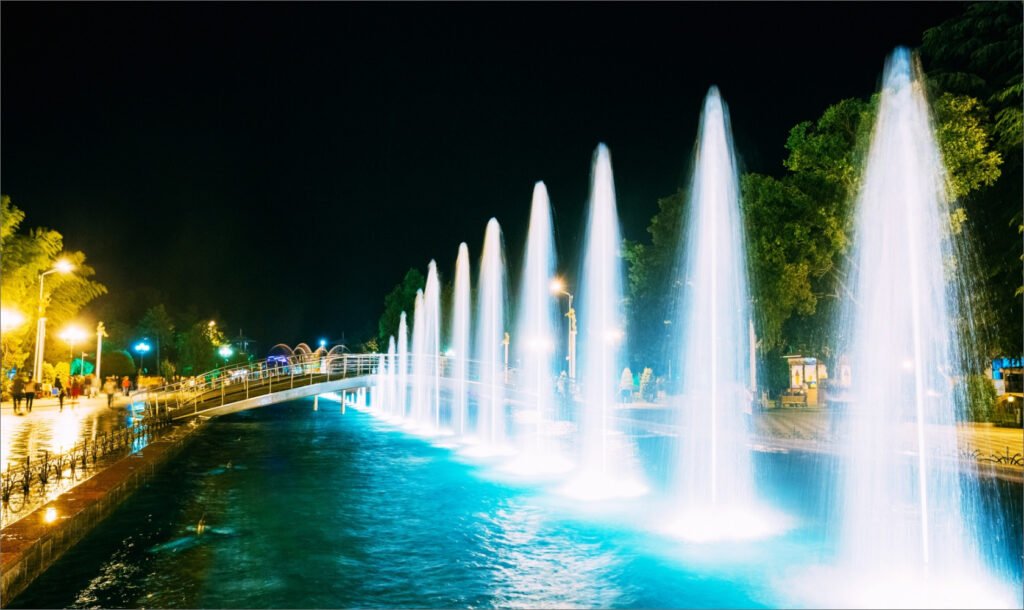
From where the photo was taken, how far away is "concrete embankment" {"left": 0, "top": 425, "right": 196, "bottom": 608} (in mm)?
7695

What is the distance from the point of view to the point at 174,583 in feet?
27.0

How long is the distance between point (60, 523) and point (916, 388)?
1436 cm

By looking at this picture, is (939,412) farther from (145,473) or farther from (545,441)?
(145,473)

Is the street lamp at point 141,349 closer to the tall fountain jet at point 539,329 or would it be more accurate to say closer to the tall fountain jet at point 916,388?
the tall fountain jet at point 539,329

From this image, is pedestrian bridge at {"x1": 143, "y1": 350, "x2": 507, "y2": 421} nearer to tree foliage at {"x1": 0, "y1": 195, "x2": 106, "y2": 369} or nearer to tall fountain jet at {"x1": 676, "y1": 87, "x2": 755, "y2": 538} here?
tree foliage at {"x1": 0, "y1": 195, "x2": 106, "y2": 369}

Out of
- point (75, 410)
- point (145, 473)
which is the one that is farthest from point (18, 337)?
point (145, 473)

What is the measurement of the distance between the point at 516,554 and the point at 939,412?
2689cm

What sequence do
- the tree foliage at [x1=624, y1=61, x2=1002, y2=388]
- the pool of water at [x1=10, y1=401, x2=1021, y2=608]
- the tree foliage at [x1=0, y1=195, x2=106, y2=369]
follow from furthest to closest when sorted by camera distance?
the tree foliage at [x1=0, y1=195, x2=106, y2=369] → the tree foliage at [x1=624, y1=61, x2=1002, y2=388] → the pool of water at [x1=10, y1=401, x2=1021, y2=608]

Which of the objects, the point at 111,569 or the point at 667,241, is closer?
the point at 111,569

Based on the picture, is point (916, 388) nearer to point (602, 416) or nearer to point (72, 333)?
point (602, 416)

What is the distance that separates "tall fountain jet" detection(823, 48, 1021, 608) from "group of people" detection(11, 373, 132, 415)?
29.5 metres

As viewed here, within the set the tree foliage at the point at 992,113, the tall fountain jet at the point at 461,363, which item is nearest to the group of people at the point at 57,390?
the tall fountain jet at the point at 461,363

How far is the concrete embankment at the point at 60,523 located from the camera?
25.2ft

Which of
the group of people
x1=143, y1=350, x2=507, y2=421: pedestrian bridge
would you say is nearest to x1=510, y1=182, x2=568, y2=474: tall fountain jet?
x1=143, y1=350, x2=507, y2=421: pedestrian bridge
